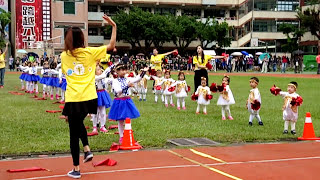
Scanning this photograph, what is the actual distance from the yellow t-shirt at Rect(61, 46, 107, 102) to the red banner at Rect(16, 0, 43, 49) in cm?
5171

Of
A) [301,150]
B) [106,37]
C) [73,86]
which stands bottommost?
[301,150]

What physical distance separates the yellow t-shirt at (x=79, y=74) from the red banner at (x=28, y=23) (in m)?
51.7

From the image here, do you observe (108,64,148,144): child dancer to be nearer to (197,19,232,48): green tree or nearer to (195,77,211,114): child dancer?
(195,77,211,114): child dancer

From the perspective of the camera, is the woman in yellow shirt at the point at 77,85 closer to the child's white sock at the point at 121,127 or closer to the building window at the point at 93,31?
the child's white sock at the point at 121,127

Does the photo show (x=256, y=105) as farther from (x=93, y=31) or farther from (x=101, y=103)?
(x=93, y=31)

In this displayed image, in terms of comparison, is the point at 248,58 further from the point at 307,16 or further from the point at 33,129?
the point at 33,129

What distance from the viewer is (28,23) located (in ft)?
184

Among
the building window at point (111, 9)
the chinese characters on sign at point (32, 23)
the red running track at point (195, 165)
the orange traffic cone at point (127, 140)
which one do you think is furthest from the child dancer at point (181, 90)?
the building window at point (111, 9)

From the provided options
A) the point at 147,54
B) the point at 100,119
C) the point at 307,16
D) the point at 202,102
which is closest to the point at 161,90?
the point at 202,102

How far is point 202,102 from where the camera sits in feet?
46.9

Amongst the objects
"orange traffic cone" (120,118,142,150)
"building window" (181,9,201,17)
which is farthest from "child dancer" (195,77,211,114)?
"building window" (181,9,201,17)

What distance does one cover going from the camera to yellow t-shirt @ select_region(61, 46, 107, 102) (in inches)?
269

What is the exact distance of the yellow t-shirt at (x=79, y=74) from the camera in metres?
6.83

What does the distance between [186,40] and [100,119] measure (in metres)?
57.0
